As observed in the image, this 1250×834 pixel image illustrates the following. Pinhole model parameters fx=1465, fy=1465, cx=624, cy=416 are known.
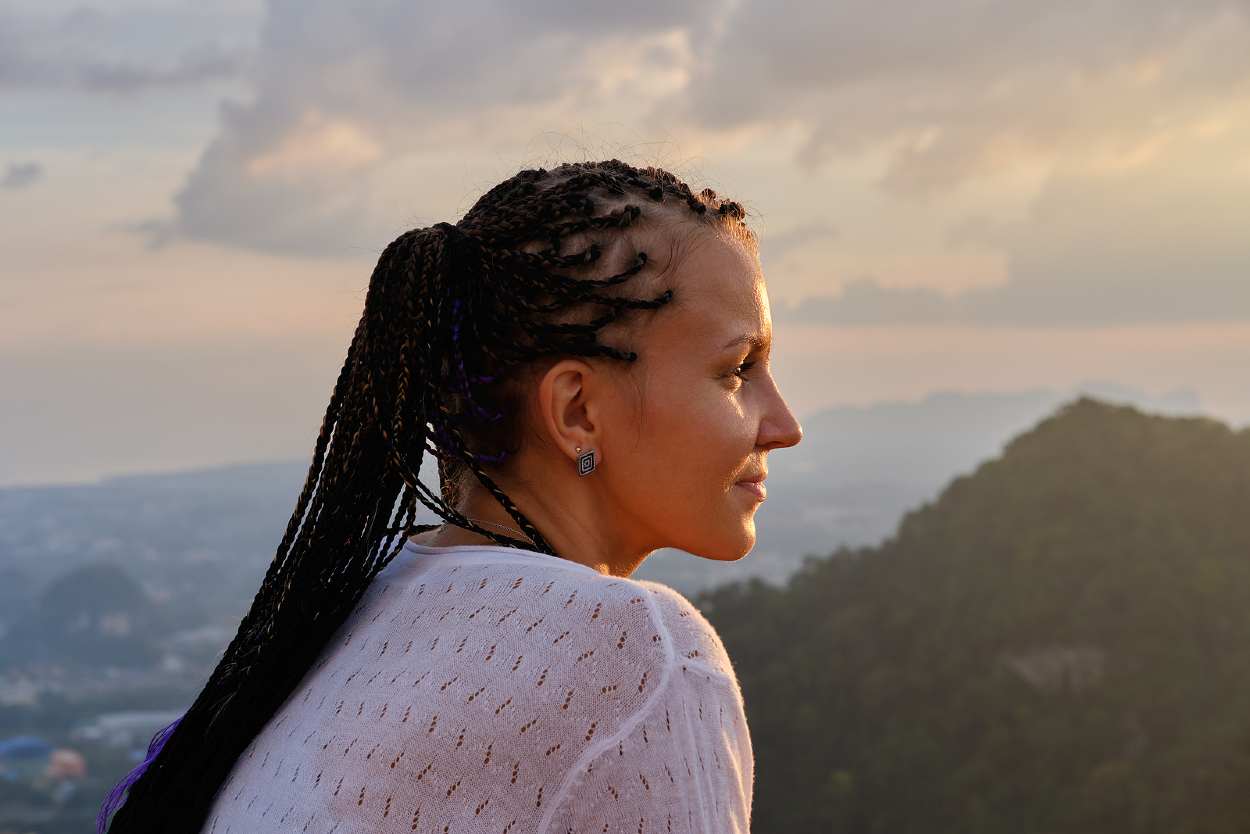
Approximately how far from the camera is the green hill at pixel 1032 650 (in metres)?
32.0

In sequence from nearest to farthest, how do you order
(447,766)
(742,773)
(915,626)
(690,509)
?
(447,766) < (742,773) < (690,509) < (915,626)

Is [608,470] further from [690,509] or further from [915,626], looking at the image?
[915,626]

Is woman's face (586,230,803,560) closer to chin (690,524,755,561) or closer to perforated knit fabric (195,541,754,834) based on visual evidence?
chin (690,524,755,561)

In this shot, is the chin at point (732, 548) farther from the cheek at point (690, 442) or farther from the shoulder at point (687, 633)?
the shoulder at point (687, 633)

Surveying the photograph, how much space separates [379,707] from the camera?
1.72 m

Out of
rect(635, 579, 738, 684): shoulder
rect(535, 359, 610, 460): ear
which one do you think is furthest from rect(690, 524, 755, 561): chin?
rect(635, 579, 738, 684): shoulder

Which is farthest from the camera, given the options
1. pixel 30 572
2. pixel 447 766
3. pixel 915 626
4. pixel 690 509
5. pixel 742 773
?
pixel 30 572

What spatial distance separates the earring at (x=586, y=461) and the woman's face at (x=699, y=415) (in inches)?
0.7

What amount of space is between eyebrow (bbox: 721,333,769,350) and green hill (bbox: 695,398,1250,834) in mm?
28632

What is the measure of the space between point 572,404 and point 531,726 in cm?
57

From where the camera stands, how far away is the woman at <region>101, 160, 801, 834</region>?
1.73 m

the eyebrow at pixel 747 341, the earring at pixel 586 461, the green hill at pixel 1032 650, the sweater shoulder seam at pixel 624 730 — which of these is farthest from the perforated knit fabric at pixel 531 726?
the green hill at pixel 1032 650

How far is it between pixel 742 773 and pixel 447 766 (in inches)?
14.6

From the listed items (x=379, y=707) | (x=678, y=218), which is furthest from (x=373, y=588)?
(x=678, y=218)
